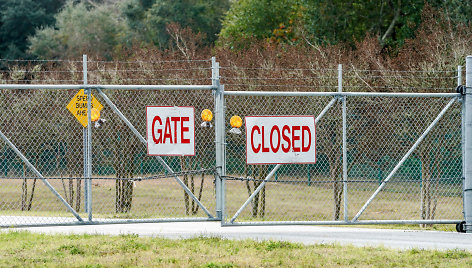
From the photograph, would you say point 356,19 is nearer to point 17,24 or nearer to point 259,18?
point 259,18

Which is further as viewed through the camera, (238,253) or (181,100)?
(181,100)

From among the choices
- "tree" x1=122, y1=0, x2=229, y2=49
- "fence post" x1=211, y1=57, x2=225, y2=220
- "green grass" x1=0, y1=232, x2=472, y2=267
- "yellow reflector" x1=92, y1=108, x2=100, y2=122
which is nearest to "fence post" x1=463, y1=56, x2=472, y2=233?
"green grass" x1=0, y1=232, x2=472, y2=267

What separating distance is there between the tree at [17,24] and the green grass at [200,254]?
4426cm

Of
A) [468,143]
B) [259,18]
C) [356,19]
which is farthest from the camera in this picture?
[259,18]

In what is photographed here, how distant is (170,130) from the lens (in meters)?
9.77

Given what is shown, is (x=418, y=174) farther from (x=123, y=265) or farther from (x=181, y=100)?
(x=123, y=265)

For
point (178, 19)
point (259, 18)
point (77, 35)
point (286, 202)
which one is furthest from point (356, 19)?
point (77, 35)

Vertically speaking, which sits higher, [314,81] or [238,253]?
[314,81]

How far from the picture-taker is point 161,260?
8.59 metres

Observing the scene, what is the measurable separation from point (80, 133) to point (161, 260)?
10.1m

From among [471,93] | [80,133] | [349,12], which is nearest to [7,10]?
[349,12]

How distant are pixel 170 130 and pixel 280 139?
1497 millimetres

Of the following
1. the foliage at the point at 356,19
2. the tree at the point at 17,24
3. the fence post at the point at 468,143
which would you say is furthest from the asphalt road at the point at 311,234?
the tree at the point at 17,24

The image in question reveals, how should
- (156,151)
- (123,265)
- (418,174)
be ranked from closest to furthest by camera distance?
1. (123,265)
2. (156,151)
3. (418,174)
